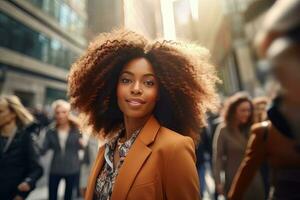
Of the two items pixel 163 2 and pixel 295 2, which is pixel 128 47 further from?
pixel 163 2

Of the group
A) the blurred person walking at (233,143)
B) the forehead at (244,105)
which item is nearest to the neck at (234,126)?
the blurred person walking at (233,143)

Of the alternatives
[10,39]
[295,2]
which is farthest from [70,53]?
[295,2]

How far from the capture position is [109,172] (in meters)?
1.67

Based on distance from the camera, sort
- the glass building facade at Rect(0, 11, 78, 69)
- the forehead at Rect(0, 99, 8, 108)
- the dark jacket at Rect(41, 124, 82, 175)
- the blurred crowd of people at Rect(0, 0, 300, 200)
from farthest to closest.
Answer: the glass building facade at Rect(0, 11, 78, 69)
the dark jacket at Rect(41, 124, 82, 175)
the forehead at Rect(0, 99, 8, 108)
the blurred crowd of people at Rect(0, 0, 300, 200)

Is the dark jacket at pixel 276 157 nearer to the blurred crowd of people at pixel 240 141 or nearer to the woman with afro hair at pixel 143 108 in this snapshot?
the blurred crowd of people at pixel 240 141

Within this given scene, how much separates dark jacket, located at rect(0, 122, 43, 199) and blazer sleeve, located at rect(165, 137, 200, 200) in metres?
1.93

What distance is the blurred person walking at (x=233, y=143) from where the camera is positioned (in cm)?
331

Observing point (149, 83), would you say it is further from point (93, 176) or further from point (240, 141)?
point (240, 141)

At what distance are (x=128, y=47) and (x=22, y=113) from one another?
6.06 ft

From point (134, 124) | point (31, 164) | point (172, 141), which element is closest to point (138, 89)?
point (134, 124)

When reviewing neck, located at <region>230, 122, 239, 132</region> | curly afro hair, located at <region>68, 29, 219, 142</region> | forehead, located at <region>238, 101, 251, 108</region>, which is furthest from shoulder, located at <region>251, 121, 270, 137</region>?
forehead, located at <region>238, 101, 251, 108</region>

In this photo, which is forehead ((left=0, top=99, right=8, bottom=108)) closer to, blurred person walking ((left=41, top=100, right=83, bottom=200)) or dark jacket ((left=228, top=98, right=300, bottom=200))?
blurred person walking ((left=41, top=100, right=83, bottom=200))

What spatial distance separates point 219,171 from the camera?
3.55 meters

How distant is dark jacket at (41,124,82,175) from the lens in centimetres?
397
